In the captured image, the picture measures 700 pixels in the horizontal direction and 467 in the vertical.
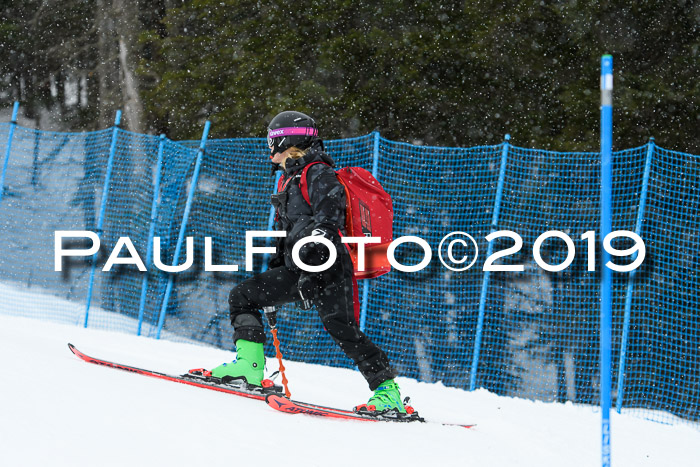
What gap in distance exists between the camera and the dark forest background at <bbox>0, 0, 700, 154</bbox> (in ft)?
35.4

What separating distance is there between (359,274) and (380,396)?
0.77 meters

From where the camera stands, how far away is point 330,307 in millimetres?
4586

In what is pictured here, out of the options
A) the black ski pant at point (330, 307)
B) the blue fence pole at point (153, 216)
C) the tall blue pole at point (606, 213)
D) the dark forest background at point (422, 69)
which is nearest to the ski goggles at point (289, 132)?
the black ski pant at point (330, 307)

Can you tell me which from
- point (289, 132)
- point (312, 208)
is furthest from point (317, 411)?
point (289, 132)

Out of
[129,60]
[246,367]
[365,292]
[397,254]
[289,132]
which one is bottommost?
[246,367]

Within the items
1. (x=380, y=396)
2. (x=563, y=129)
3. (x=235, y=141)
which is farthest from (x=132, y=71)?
(x=380, y=396)

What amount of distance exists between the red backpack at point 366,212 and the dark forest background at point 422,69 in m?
6.61

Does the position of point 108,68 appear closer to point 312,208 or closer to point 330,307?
point 312,208

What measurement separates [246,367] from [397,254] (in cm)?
472

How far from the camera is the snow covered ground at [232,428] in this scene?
129 inches

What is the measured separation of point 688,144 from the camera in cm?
1065

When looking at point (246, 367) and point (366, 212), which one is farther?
point (246, 367)

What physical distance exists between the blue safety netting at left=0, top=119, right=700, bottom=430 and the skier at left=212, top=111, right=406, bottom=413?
3302mm

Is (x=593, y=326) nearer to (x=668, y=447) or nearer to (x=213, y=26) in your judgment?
(x=668, y=447)
